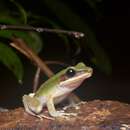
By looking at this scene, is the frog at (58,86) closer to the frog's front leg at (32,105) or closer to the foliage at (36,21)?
the frog's front leg at (32,105)

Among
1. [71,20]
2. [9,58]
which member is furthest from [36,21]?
[9,58]

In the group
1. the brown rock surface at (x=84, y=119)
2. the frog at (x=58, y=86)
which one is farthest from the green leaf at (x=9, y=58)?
the brown rock surface at (x=84, y=119)

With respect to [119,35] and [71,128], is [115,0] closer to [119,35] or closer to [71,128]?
[119,35]

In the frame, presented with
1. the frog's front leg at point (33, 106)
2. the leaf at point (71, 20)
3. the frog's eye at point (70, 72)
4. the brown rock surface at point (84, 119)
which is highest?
the leaf at point (71, 20)

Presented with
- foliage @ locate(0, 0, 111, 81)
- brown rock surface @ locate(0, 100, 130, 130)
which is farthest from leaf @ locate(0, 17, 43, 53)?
brown rock surface @ locate(0, 100, 130, 130)

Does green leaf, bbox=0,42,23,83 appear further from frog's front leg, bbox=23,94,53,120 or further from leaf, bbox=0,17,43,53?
frog's front leg, bbox=23,94,53,120
